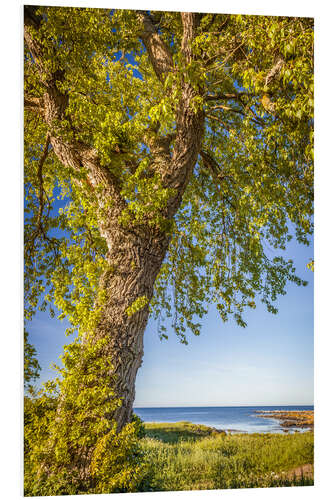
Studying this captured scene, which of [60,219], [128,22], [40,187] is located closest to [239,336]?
[60,219]

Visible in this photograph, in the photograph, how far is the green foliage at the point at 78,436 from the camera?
2.49m

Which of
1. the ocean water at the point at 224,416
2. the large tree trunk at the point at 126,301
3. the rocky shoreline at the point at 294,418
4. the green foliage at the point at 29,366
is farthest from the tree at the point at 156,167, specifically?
the rocky shoreline at the point at 294,418

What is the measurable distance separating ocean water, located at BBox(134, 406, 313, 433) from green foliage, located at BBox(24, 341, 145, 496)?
2.96ft

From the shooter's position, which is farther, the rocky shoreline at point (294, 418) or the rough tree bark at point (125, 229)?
the rocky shoreline at point (294, 418)

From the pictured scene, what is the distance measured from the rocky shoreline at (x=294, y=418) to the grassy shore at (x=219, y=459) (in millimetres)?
77

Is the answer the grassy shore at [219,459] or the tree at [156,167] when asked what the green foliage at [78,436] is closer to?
the tree at [156,167]

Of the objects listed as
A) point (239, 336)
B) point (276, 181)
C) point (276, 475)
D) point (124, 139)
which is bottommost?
point (276, 475)

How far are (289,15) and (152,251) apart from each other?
212 cm

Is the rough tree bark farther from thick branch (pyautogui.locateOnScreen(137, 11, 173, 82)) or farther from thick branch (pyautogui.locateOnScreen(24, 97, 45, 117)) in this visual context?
thick branch (pyautogui.locateOnScreen(137, 11, 173, 82))

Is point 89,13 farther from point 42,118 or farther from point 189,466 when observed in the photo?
point 189,466

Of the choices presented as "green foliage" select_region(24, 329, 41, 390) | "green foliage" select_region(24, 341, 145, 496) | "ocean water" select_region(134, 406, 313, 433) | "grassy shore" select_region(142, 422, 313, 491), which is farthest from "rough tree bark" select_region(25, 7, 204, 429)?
"ocean water" select_region(134, 406, 313, 433)

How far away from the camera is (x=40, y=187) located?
3717mm

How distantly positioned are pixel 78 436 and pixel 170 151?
2.41 meters

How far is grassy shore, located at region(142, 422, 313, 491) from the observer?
10.2 ft
